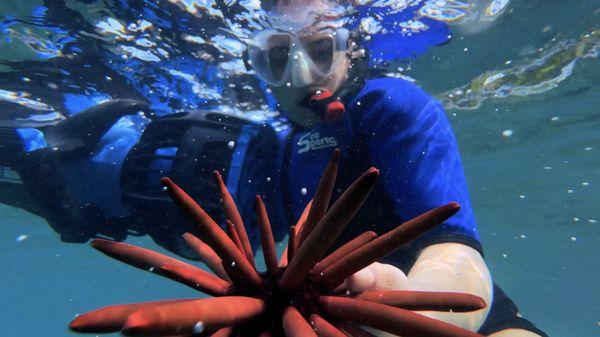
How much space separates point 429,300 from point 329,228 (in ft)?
1.54

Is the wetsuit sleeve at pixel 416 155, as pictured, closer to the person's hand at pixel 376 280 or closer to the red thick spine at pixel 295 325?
the person's hand at pixel 376 280

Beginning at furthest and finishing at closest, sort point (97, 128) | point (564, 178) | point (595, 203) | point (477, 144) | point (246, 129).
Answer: point (595, 203), point (564, 178), point (477, 144), point (97, 128), point (246, 129)

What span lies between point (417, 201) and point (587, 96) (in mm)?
17340

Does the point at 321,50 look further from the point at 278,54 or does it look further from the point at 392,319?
the point at 392,319

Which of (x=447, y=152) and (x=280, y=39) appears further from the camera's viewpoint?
(x=280, y=39)

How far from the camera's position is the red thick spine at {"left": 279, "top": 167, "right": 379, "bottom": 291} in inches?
39.2

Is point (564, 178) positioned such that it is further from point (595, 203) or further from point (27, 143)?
point (27, 143)

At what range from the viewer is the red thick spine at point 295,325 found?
1046mm

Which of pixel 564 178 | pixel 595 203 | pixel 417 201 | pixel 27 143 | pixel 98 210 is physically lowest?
pixel 595 203

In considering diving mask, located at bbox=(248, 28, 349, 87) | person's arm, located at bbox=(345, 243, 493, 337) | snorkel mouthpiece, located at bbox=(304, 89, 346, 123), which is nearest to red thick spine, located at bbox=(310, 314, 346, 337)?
person's arm, located at bbox=(345, 243, 493, 337)

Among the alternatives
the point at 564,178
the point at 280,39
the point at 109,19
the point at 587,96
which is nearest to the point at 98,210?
the point at 280,39

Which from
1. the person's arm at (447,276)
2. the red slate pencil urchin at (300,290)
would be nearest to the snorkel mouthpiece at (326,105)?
the person's arm at (447,276)

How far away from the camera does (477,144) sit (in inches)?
844

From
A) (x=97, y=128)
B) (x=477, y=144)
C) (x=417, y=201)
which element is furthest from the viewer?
(x=477, y=144)
